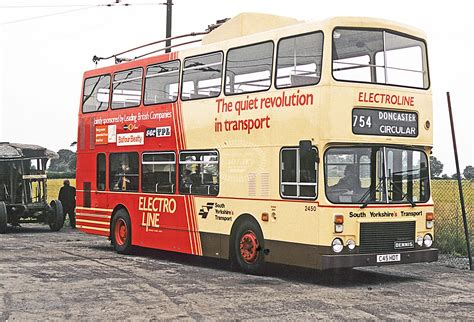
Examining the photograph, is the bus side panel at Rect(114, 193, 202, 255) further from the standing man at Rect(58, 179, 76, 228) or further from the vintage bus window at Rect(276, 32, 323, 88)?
the standing man at Rect(58, 179, 76, 228)

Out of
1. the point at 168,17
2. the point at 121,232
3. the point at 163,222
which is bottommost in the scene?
the point at 121,232

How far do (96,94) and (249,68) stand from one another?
6.02m

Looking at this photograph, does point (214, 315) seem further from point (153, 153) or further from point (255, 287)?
point (153, 153)

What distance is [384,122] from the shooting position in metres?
13.1

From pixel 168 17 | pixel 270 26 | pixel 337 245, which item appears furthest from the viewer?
pixel 168 17

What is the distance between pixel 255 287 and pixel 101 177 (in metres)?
7.38

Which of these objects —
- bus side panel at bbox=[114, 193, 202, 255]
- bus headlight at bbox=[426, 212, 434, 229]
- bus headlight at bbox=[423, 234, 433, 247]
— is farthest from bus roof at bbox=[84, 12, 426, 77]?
bus headlight at bbox=[423, 234, 433, 247]

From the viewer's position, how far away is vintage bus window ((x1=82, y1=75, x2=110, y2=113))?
1884 cm

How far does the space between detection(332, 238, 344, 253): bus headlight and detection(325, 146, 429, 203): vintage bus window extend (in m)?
0.59

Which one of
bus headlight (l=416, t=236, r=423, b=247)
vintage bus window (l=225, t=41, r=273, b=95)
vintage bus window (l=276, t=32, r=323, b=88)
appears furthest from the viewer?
vintage bus window (l=225, t=41, r=273, b=95)

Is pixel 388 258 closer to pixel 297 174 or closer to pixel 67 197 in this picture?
pixel 297 174

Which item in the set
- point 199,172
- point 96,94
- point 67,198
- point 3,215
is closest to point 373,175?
point 199,172

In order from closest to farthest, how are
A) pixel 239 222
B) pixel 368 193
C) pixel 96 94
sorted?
pixel 368 193 < pixel 239 222 < pixel 96 94

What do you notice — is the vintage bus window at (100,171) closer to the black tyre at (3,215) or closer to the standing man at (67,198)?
the black tyre at (3,215)
